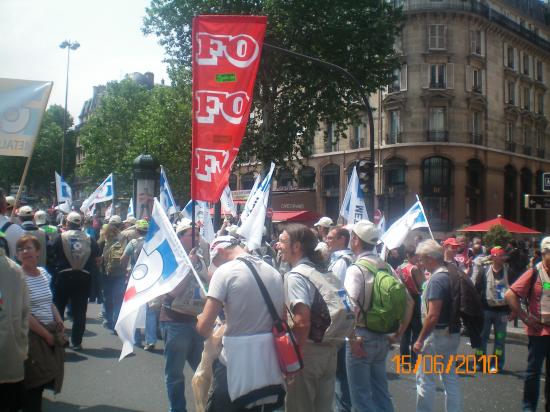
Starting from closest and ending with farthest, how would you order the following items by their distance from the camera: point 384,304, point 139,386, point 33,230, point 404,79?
point 384,304 < point 139,386 < point 33,230 < point 404,79

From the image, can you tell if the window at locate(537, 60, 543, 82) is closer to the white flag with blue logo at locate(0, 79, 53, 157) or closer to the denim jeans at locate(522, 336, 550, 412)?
the denim jeans at locate(522, 336, 550, 412)

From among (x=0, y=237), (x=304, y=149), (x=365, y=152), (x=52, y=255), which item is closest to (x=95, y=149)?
(x=365, y=152)

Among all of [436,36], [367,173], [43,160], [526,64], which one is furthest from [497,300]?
[43,160]

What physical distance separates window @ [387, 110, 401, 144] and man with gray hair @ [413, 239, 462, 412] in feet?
111

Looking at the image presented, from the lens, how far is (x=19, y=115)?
5777 millimetres

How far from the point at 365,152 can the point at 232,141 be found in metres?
Result: 35.0

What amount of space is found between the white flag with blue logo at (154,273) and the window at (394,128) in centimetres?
3533

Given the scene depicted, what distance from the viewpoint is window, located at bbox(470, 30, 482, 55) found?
129ft

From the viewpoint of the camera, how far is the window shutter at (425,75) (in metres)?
38.1

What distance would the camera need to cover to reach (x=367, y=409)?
4.56 metres

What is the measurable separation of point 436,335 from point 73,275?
5.02 meters

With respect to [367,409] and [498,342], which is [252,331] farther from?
[498,342]

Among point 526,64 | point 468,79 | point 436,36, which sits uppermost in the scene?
point 526,64

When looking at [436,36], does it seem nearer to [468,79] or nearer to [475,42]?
[475,42]
